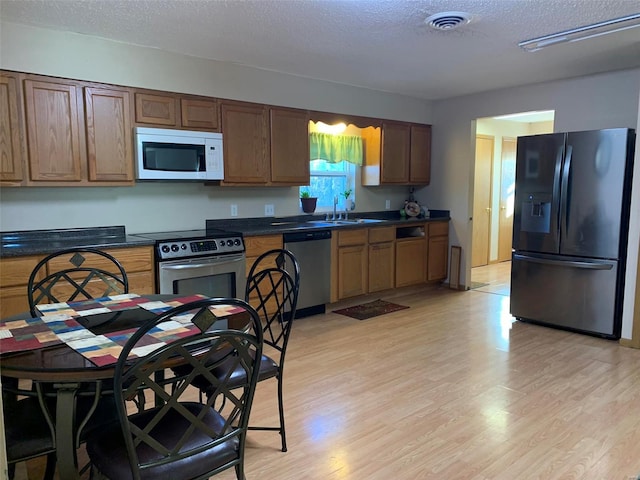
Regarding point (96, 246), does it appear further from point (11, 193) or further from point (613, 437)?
point (613, 437)

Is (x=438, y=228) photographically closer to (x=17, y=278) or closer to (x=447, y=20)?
(x=447, y=20)

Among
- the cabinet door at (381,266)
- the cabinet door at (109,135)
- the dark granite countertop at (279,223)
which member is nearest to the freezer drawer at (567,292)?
the cabinet door at (381,266)

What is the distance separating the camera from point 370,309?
16.1 ft

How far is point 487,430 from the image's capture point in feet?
8.13

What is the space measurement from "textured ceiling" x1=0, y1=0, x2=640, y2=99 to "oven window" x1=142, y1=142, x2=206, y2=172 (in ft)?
2.55

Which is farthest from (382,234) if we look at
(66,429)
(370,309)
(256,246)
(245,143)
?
(66,429)

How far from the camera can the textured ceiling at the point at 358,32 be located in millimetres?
2836

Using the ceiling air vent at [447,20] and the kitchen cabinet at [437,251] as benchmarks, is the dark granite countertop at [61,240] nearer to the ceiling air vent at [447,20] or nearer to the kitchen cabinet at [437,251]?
the ceiling air vent at [447,20]

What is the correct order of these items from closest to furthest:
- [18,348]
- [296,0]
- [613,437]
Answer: [18,348]
[613,437]
[296,0]

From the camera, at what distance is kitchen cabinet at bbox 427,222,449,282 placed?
5.76 meters

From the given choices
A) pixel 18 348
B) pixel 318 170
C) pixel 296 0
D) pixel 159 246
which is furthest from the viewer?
pixel 318 170

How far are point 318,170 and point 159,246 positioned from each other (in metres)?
2.38

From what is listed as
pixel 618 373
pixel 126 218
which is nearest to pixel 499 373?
pixel 618 373

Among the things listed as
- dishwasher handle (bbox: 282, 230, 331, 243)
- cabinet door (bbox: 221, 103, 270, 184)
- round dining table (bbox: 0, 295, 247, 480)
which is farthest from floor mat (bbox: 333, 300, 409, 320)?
round dining table (bbox: 0, 295, 247, 480)
